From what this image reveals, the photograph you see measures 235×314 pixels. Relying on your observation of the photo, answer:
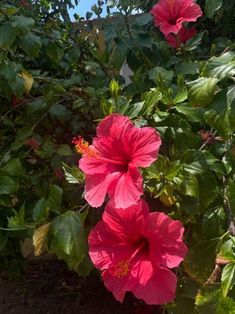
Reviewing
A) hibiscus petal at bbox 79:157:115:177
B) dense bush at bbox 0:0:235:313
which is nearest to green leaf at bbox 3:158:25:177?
dense bush at bbox 0:0:235:313

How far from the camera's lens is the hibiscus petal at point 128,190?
0.99 m

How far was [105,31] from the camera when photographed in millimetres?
1951

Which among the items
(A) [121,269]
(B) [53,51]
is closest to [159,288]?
(A) [121,269]

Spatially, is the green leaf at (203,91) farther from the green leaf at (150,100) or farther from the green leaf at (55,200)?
the green leaf at (55,200)

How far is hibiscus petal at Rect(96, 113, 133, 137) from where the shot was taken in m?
1.08

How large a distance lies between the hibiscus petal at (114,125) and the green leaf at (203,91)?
0.17 meters

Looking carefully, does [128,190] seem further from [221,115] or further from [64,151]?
[64,151]

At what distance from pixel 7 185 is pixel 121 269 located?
0.68 metres

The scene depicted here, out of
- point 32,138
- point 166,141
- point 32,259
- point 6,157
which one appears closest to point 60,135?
point 32,138

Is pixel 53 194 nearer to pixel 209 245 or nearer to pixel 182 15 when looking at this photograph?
pixel 209 245

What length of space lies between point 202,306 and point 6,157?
3.38 ft

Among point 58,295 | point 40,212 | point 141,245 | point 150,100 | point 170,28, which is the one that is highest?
point 170,28

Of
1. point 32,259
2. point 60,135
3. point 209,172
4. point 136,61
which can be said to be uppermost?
point 136,61

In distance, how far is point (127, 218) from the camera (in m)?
1.06
